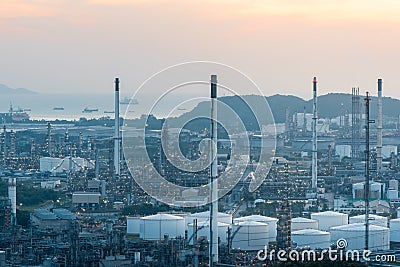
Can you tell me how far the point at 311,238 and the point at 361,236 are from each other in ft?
1.70

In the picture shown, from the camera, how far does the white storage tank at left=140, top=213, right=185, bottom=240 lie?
10.9m

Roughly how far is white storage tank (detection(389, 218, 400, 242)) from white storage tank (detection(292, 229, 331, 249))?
1.16 meters

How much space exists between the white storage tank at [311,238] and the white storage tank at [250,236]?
34cm

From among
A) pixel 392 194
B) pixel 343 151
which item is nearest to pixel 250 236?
A: pixel 392 194

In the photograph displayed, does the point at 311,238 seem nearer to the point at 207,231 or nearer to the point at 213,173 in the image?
the point at 207,231

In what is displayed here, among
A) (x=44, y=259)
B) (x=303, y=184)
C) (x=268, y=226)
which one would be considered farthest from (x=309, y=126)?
(x=44, y=259)

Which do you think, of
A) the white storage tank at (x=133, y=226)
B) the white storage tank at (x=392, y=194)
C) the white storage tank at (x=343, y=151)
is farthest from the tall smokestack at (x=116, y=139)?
the white storage tank at (x=343, y=151)

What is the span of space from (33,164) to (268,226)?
1078 centimetres

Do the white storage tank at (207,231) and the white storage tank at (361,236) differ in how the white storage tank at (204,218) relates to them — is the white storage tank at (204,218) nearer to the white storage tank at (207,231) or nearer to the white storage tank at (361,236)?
the white storage tank at (207,231)

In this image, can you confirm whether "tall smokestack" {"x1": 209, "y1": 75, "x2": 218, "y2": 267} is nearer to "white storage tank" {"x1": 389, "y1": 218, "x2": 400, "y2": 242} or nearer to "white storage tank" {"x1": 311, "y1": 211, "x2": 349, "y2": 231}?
"white storage tank" {"x1": 311, "y1": 211, "x2": 349, "y2": 231}

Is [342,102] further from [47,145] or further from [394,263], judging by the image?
[394,263]

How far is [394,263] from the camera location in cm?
823

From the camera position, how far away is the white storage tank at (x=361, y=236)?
10.1 metres

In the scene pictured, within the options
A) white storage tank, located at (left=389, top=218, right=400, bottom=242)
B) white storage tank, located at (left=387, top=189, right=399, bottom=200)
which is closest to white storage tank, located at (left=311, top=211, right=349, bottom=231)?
white storage tank, located at (left=389, top=218, right=400, bottom=242)
